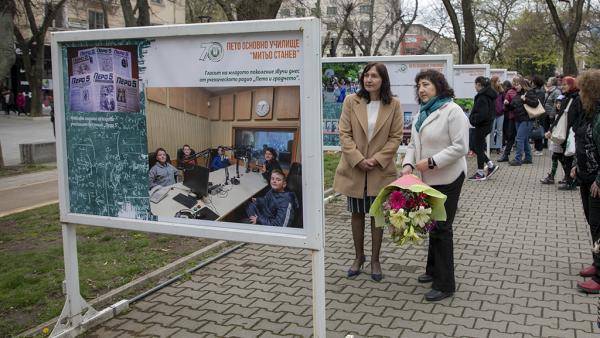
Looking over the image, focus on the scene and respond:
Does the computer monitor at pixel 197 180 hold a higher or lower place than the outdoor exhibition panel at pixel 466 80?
lower

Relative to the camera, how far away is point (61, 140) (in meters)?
4.14

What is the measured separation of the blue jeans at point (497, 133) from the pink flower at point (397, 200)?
1107cm

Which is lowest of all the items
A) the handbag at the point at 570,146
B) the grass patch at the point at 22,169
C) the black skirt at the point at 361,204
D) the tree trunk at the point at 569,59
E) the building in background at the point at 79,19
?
the grass patch at the point at 22,169

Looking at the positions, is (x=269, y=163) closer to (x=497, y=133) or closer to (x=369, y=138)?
(x=369, y=138)

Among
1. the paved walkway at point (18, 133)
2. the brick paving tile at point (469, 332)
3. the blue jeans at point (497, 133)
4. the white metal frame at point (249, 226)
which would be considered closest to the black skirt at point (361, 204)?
the brick paving tile at point (469, 332)

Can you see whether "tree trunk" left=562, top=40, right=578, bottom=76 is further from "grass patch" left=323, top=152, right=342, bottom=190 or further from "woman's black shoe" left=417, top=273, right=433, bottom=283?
"woman's black shoe" left=417, top=273, right=433, bottom=283

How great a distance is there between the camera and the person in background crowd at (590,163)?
4758 mm

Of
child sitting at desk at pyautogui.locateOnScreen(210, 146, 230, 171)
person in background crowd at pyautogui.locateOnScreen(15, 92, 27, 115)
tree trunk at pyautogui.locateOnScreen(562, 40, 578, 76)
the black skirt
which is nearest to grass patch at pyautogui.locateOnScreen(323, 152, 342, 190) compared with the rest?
the black skirt

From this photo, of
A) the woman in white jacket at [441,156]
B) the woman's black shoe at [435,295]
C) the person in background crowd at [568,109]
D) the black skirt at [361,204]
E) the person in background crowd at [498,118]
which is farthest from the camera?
the person in background crowd at [498,118]

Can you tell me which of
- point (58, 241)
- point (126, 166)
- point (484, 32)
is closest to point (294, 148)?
point (126, 166)

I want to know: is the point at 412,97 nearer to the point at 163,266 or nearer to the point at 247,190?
the point at 163,266

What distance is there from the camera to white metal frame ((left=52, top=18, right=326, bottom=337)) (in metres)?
3.23

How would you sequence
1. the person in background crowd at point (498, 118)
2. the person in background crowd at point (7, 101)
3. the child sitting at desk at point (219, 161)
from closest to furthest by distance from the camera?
the child sitting at desk at point (219, 161) → the person in background crowd at point (498, 118) → the person in background crowd at point (7, 101)

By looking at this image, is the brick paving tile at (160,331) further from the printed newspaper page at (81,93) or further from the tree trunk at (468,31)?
the tree trunk at (468,31)
